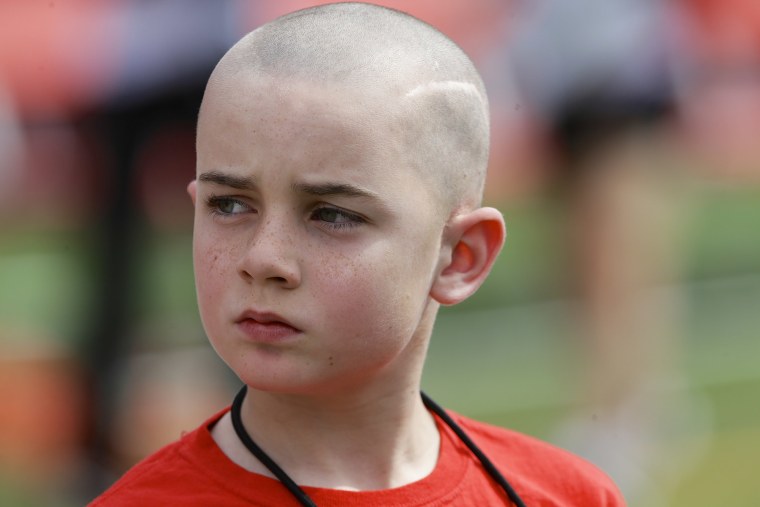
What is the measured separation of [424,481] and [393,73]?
2.17 ft

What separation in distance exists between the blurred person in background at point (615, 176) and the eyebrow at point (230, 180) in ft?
11.3

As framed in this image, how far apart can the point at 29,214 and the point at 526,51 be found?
5211 millimetres

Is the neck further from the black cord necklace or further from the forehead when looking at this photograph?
the forehead

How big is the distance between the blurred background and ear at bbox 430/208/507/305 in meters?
2.99

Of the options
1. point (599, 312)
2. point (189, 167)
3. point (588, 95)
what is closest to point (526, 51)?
point (588, 95)

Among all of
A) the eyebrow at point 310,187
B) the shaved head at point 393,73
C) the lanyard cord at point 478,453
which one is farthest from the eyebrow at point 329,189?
the lanyard cord at point 478,453

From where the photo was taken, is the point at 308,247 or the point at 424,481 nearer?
the point at 308,247

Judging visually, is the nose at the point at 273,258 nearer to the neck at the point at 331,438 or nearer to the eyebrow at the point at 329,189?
the eyebrow at the point at 329,189

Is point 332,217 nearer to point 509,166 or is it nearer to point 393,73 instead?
point 393,73

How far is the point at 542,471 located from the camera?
2414 millimetres

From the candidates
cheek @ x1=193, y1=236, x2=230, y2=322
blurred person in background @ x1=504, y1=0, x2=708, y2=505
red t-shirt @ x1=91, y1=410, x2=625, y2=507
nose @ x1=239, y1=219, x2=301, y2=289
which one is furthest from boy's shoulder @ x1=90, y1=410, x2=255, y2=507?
blurred person in background @ x1=504, y1=0, x2=708, y2=505

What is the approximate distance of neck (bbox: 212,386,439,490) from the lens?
2145mm

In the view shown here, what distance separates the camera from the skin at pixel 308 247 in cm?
196

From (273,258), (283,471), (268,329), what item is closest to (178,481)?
(283,471)
